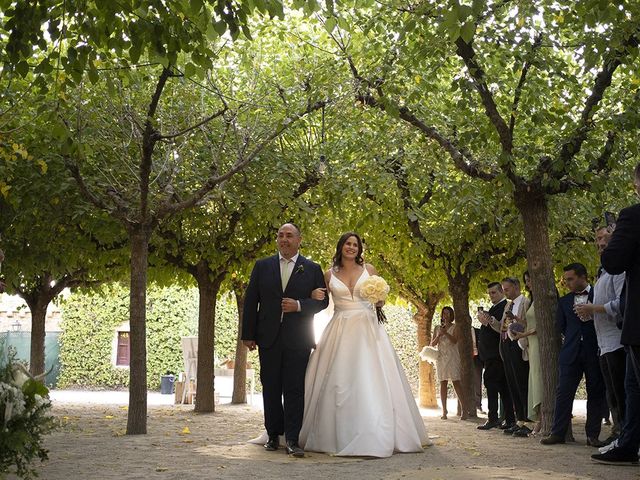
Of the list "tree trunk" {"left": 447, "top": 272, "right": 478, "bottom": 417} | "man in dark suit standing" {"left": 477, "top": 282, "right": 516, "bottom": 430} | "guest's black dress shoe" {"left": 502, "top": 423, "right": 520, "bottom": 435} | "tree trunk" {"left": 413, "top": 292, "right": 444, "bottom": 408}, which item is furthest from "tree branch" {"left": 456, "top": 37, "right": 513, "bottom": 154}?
"tree trunk" {"left": 413, "top": 292, "right": 444, "bottom": 408}

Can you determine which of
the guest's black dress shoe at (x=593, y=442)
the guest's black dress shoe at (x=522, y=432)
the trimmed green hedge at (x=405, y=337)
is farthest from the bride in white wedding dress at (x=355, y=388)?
the trimmed green hedge at (x=405, y=337)

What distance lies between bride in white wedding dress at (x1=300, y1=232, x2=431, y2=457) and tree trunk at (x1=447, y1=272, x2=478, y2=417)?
7.84m

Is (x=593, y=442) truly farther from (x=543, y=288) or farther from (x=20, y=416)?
(x=20, y=416)

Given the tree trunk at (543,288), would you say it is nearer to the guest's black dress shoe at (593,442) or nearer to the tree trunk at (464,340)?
the guest's black dress shoe at (593,442)

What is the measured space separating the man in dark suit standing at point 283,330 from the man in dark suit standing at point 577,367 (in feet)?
9.92

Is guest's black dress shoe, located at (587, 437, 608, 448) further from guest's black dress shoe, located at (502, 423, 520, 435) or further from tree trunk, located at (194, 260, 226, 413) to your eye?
tree trunk, located at (194, 260, 226, 413)

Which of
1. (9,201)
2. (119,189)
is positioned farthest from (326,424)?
(9,201)

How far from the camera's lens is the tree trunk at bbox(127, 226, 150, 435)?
12.4 m

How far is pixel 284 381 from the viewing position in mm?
9398

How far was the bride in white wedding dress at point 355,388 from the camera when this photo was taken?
30.5 feet

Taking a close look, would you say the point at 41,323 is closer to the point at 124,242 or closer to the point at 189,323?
the point at 124,242

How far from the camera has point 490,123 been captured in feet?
38.3

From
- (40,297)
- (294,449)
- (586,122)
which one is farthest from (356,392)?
(40,297)

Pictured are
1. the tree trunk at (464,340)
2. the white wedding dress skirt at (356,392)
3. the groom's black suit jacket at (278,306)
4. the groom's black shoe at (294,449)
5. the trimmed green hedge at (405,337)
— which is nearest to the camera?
the groom's black shoe at (294,449)
